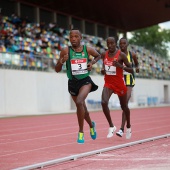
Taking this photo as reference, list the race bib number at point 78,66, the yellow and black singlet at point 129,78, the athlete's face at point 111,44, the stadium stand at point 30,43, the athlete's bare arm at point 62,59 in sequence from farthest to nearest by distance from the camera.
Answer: the stadium stand at point 30,43, the yellow and black singlet at point 129,78, the athlete's face at point 111,44, the race bib number at point 78,66, the athlete's bare arm at point 62,59

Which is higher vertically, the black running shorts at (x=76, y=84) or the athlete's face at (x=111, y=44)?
the athlete's face at (x=111, y=44)

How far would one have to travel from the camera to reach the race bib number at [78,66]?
21.9 ft

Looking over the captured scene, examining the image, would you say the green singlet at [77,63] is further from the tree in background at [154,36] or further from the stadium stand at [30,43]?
the tree in background at [154,36]

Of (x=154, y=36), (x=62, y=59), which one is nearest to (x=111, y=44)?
(x=62, y=59)

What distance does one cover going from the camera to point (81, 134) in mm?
6598

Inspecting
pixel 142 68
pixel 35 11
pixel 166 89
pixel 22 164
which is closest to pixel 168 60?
pixel 166 89

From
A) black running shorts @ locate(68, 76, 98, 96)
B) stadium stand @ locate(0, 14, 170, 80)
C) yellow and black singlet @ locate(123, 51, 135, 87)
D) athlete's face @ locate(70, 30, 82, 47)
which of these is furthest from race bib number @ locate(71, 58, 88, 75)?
stadium stand @ locate(0, 14, 170, 80)

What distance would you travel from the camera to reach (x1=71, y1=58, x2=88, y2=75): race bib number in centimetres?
669

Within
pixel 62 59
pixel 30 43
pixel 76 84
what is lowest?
pixel 76 84

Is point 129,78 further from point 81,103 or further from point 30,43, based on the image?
point 30,43

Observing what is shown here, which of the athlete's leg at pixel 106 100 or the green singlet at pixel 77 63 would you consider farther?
the athlete's leg at pixel 106 100

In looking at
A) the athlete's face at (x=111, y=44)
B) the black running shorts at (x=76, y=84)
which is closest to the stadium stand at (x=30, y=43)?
the athlete's face at (x=111, y=44)

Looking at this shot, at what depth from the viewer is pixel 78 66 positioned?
6.69 m

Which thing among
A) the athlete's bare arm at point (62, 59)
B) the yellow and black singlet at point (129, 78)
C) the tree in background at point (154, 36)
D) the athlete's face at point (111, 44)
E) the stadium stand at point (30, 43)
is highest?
the tree in background at point (154, 36)
